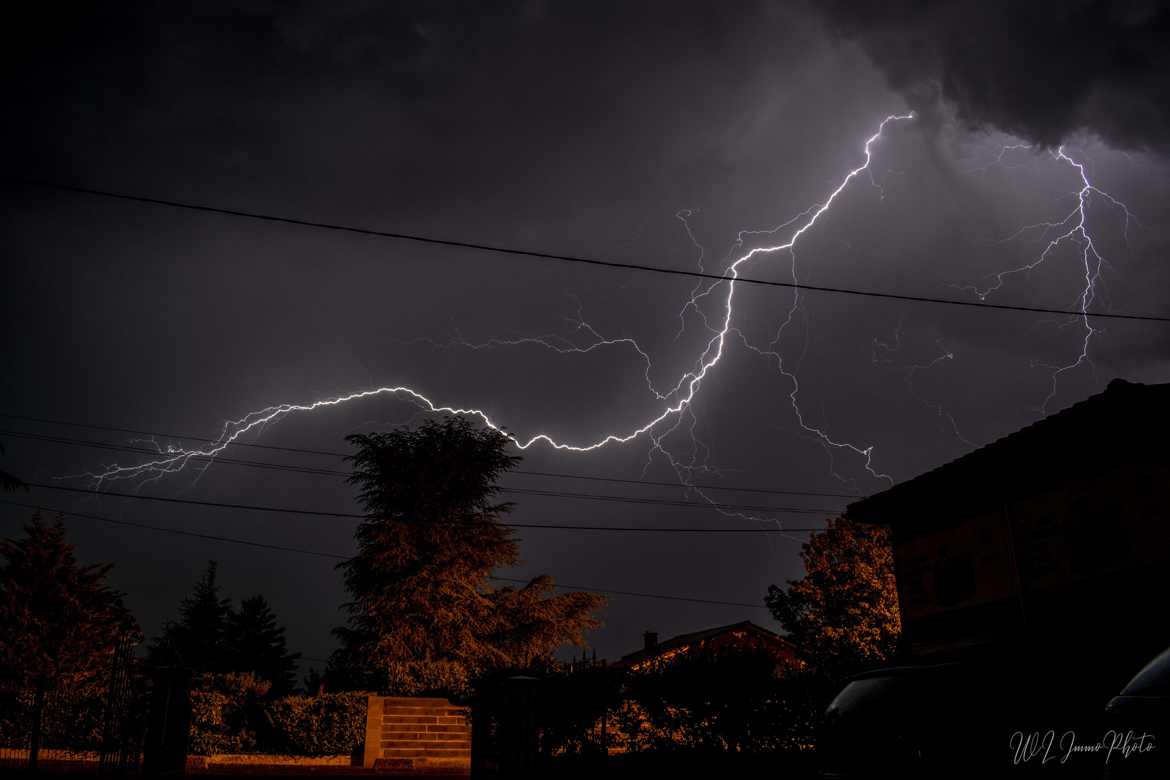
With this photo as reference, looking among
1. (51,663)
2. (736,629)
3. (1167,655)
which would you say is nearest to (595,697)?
(1167,655)

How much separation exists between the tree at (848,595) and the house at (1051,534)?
1341 centimetres

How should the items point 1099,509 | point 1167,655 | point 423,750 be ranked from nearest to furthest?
point 1167,655, point 1099,509, point 423,750

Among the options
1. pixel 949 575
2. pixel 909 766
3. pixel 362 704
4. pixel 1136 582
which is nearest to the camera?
pixel 909 766

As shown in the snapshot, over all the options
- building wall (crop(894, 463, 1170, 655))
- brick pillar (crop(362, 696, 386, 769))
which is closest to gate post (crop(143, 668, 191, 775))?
brick pillar (crop(362, 696, 386, 769))

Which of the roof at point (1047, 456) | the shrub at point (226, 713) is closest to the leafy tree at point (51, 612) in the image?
the shrub at point (226, 713)

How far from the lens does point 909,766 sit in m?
4.72

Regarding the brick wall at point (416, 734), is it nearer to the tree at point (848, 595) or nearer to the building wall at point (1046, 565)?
the building wall at point (1046, 565)

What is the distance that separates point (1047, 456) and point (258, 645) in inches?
1856

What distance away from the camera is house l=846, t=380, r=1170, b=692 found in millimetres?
9664

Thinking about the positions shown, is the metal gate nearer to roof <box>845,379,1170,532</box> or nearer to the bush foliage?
the bush foliage

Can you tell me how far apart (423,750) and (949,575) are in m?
11.6

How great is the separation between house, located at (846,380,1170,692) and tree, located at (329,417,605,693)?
533 inches

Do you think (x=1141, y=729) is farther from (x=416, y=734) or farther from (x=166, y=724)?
(x=416, y=734)

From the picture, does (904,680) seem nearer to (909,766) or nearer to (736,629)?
(909,766)
